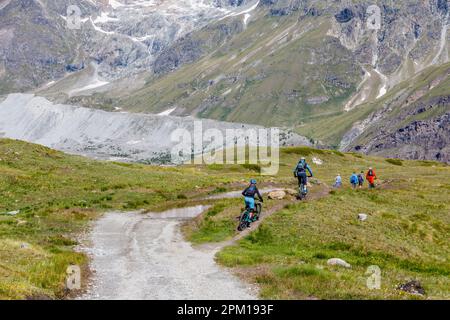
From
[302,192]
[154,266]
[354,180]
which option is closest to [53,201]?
Result: [302,192]

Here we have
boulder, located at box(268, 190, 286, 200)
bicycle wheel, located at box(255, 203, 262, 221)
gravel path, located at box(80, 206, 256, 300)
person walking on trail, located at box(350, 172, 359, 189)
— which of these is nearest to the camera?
gravel path, located at box(80, 206, 256, 300)

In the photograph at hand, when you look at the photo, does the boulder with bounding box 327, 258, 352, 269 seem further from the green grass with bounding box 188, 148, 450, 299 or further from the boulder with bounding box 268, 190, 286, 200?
the boulder with bounding box 268, 190, 286, 200

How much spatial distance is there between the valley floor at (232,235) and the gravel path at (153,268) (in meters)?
0.16

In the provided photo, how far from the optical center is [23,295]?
19.4m

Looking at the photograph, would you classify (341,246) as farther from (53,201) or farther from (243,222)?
(53,201)

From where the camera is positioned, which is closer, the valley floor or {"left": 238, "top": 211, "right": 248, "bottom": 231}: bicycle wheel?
the valley floor

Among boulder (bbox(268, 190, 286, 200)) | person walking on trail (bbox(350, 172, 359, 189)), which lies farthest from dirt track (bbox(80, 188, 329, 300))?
person walking on trail (bbox(350, 172, 359, 189))

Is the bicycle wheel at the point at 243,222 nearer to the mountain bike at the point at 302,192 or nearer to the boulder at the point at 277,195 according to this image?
the boulder at the point at 277,195

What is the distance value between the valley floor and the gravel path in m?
0.16

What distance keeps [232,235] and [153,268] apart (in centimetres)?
1206

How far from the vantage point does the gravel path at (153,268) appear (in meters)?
23.2

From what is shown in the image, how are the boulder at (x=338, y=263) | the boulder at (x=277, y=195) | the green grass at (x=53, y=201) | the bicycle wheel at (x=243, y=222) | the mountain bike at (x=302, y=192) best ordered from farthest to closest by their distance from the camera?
the boulder at (x=277, y=195)
the mountain bike at (x=302, y=192)
the bicycle wheel at (x=243, y=222)
the boulder at (x=338, y=263)
the green grass at (x=53, y=201)

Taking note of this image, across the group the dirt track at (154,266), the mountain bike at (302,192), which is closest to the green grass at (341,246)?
the dirt track at (154,266)

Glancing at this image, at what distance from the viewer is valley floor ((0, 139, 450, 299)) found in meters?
24.5
